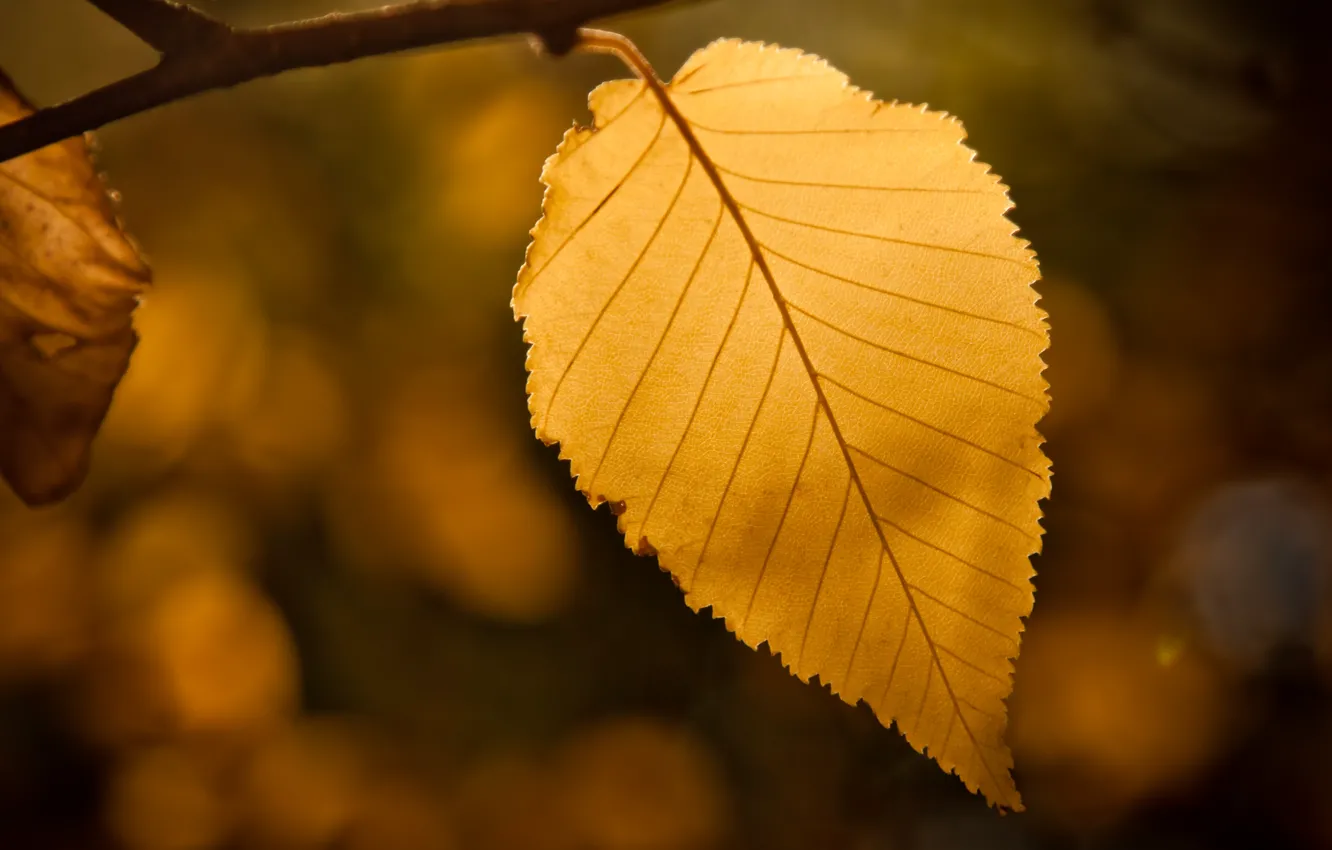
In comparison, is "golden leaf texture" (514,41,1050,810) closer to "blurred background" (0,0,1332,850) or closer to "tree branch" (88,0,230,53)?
"tree branch" (88,0,230,53)

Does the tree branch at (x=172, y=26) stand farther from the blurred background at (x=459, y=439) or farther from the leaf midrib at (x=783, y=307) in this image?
the blurred background at (x=459, y=439)

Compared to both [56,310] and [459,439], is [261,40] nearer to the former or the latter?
[56,310]

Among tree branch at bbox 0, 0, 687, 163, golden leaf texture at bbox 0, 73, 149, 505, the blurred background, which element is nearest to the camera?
tree branch at bbox 0, 0, 687, 163

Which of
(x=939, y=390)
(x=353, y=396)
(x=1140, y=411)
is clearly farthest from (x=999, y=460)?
(x=1140, y=411)

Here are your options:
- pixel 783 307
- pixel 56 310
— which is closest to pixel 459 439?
pixel 56 310

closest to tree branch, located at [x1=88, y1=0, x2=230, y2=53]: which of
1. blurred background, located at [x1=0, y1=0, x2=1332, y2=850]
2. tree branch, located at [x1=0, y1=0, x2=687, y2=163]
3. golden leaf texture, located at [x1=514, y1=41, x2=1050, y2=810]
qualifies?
tree branch, located at [x1=0, y1=0, x2=687, y2=163]

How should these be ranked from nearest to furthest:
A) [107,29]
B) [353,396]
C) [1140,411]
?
[107,29] → [353,396] → [1140,411]

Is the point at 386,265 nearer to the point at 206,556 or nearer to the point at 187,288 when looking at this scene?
the point at 187,288
